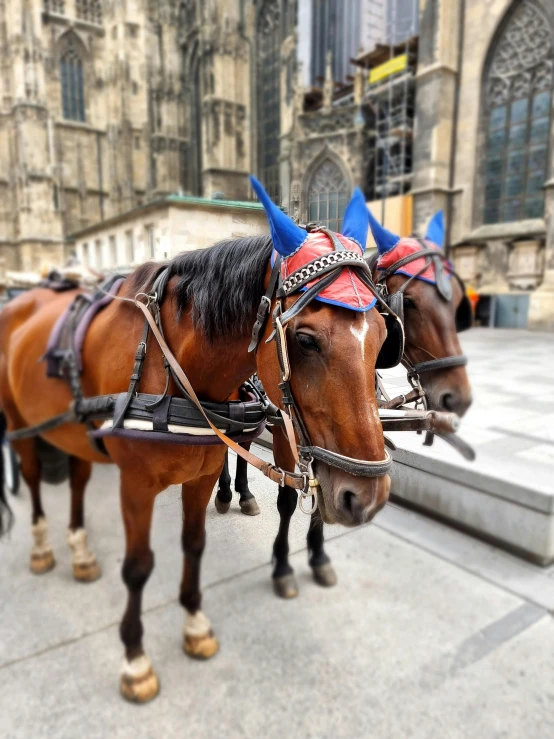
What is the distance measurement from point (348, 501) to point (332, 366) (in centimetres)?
31

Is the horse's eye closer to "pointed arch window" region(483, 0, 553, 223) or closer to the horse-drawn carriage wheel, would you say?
the horse-drawn carriage wheel

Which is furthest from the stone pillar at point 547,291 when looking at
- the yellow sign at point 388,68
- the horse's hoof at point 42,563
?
the horse's hoof at point 42,563

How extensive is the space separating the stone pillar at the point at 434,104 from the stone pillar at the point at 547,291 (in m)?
3.59

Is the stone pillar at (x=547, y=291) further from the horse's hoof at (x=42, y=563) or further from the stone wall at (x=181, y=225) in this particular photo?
the horse's hoof at (x=42, y=563)

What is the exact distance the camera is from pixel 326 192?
1.51 meters

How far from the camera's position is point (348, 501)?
1.06 metres

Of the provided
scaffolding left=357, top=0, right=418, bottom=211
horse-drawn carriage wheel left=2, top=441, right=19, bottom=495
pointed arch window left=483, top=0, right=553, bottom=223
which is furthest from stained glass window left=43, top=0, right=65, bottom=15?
horse-drawn carriage wheel left=2, top=441, right=19, bottom=495

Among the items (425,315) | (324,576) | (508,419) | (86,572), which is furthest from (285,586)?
(508,419)

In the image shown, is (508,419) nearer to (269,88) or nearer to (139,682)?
(139,682)

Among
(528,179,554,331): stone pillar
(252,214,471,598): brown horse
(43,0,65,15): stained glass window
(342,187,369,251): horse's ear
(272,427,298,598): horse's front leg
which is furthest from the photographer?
(43,0,65,15): stained glass window

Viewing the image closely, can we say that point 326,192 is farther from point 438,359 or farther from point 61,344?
point 61,344

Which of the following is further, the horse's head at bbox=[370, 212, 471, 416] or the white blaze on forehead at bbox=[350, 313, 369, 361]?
the horse's head at bbox=[370, 212, 471, 416]

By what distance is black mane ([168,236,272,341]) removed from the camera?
1301mm

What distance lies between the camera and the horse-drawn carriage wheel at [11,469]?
343 centimetres
